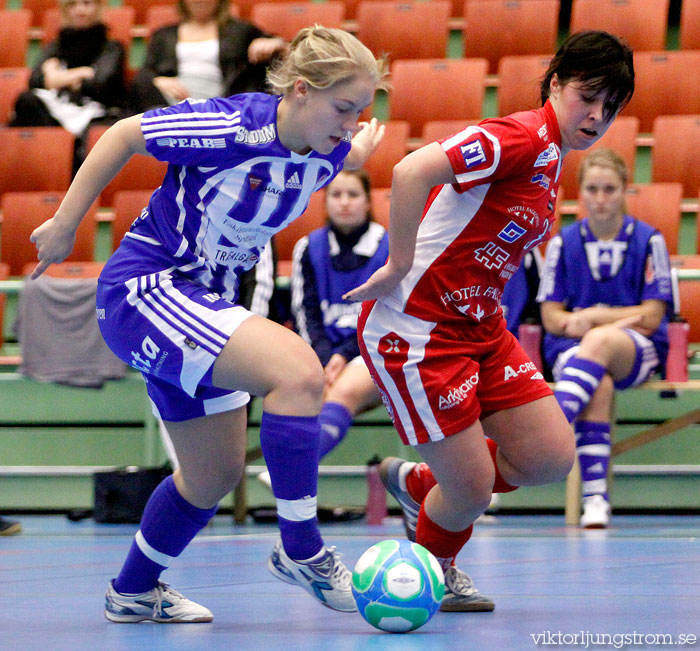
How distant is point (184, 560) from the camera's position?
415 cm

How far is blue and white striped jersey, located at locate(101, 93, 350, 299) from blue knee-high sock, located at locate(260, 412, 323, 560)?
1.52 ft

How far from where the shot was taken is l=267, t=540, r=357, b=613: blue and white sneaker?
2660 mm

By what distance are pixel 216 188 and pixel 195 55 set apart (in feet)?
14.6

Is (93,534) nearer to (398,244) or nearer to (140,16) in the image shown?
(398,244)

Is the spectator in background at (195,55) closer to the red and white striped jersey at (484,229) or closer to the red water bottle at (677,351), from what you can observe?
the red water bottle at (677,351)

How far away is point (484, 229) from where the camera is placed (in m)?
2.85

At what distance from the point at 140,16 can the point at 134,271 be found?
6.57 metres

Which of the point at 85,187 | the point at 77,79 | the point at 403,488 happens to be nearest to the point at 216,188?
the point at 85,187

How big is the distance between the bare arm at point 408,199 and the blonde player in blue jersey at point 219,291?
0.17 m

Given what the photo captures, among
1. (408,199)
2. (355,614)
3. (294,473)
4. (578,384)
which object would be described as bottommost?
(578,384)

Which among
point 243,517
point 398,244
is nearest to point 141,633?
point 398,244

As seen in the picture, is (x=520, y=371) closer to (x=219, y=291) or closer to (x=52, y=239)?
(x=219, y=291)

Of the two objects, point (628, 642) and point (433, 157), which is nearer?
point (628, 642)

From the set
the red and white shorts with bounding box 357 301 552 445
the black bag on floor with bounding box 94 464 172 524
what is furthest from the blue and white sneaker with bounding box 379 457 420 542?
the black bag on floor with bounding box 94 464 172 524
